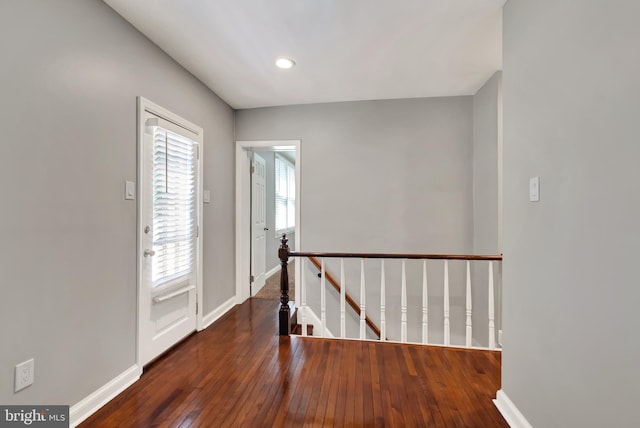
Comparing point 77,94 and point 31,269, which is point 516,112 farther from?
point 31,269

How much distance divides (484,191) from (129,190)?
124 inches

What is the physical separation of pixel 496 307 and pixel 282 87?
9.84 ft

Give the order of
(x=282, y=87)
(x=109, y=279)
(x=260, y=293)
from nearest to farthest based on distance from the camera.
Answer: (x=109, y=279) → (x=282, y=87) → (x=260, y=293)

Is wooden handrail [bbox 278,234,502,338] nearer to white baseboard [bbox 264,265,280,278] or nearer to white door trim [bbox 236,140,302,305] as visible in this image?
white door trim [bbox 236,140,302,305]

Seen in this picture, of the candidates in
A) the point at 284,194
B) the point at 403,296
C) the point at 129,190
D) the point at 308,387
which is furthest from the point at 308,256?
the point at 284,194

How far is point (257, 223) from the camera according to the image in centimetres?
397

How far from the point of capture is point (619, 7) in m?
0.95

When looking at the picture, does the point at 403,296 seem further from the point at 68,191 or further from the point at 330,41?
the point at 68,191

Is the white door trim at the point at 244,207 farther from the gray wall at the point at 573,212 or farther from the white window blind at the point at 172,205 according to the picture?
the gray wall at the point at 573,212

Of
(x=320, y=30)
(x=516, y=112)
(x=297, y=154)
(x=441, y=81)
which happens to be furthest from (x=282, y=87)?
(x=516, y=112)

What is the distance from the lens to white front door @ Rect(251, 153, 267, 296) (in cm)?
381

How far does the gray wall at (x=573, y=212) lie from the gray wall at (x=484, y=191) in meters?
1.12

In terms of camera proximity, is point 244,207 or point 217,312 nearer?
point 217,312

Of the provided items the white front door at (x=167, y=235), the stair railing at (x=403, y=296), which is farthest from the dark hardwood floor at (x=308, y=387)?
the white front door at (x=167, y=235)
